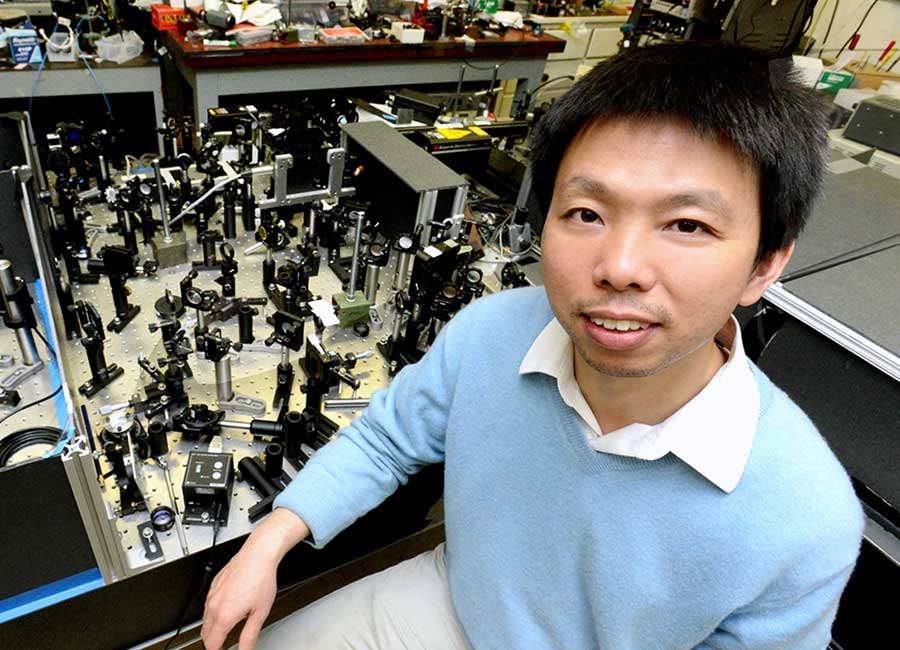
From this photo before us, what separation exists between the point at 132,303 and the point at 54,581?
2.35 feet

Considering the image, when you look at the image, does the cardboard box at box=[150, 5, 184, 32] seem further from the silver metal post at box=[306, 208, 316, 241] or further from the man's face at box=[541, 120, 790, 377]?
the man's face at box=[541, 120, 790, 377]

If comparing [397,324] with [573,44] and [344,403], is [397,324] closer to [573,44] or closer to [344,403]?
[344,403]

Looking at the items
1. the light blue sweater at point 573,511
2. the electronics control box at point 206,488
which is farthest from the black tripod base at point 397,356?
the electronics control box at point 206,488

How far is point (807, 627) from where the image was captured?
2.57 ft

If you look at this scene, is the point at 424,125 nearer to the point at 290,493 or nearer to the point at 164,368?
the point at 164,368

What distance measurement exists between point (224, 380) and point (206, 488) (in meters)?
0.29

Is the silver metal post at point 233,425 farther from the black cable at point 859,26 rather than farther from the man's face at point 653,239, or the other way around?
the black cable at point 859,26

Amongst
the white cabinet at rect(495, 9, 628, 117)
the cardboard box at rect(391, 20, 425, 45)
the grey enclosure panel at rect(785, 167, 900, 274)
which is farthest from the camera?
the white cabinet at rect(495, 9, 628, 117)

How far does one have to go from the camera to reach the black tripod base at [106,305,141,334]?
1433mm

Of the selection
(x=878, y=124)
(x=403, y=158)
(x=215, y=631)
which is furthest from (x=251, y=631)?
Answer: (x=878, y=124)

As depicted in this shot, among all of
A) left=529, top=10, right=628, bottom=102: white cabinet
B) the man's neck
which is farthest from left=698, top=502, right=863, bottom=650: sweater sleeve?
left=529, top=10, right=628, bottom=102: white cabinet

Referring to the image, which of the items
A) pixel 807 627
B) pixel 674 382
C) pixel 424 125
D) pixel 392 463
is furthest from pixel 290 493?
pixel 424 125

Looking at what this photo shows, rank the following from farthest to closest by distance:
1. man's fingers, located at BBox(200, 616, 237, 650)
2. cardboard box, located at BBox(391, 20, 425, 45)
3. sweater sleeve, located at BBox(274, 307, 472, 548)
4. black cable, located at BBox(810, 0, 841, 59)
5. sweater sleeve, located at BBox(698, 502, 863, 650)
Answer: black cable, located at BBox(810, 0, 841, 59) < cardboard box, located at BBox(391, 20, 425, 45) < sweater sleeve, located at BBox(274, 307, 472, 548) < man's fingers, located at BBox(200, 616, 237, 650) < sweater sleeve, located at BBox(698, 502, 863, 650)

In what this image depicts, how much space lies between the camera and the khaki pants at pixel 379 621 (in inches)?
43.8
